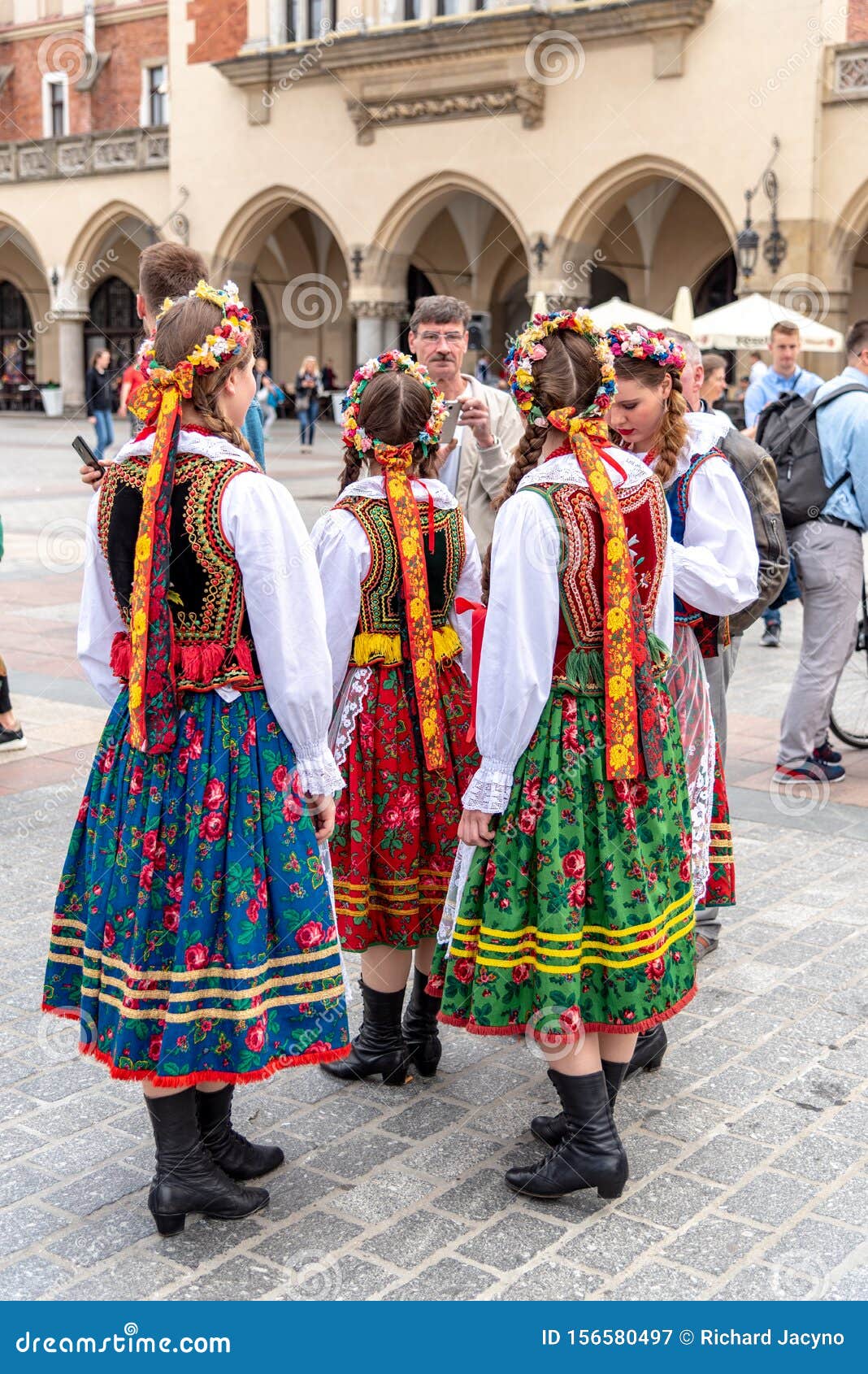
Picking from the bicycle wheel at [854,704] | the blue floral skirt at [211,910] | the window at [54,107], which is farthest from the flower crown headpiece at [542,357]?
the window at [54,107]

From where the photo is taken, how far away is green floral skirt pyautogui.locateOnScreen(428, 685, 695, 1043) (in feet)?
9.52

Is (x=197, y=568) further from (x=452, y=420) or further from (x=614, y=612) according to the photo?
(x=452, y=420)

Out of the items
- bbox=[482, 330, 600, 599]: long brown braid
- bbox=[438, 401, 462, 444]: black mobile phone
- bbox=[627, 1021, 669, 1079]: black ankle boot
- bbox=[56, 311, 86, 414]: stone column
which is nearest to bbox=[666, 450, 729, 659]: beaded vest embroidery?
bbox=[438, 401, 462, 444]: black mobile phone

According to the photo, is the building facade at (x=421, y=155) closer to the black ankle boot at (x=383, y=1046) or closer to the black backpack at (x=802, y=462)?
the black backpack at (x=802, y=462)

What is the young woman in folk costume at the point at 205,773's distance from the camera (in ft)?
8.86

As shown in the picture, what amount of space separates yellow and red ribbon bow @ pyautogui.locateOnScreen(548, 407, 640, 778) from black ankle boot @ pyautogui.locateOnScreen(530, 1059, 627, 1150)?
0.67 m

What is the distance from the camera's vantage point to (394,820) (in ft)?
11.2

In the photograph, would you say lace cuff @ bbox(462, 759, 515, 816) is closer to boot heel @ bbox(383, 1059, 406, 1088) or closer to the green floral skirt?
the green floral skirt

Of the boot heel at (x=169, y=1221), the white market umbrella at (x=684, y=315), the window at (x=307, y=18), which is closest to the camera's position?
the boot heel at (x=169, y=1221)

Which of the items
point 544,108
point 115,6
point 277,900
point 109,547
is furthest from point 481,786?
point 115,6

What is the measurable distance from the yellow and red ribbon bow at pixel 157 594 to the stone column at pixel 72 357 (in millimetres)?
30657

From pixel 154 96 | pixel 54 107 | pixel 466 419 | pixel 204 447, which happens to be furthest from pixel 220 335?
pixel 54 107

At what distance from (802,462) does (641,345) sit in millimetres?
3014

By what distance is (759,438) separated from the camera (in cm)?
640
